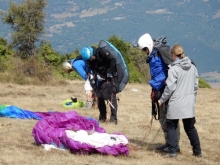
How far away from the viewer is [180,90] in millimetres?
8453

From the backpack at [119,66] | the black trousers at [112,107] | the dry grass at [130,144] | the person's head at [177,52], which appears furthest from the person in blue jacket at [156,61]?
the black trousers at [112,107]

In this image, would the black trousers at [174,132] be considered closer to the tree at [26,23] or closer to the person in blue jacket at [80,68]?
the person in blue jacket at [80,68]

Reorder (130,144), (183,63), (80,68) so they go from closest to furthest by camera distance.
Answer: (183,63)
(130,144)
(80,68)

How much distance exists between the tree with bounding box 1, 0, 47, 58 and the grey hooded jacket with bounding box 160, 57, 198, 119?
1814 inches

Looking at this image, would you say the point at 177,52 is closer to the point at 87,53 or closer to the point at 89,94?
the point at 87,53

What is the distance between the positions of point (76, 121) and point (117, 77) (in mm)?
2539

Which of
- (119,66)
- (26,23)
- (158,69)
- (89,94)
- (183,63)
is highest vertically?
(26,23)

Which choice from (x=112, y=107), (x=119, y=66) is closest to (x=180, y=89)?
(x=119, y=66)

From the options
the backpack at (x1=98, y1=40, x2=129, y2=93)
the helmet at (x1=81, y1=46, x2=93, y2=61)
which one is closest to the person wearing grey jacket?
the backpack at (x1=98, y1=40, x2=129, y2=93)

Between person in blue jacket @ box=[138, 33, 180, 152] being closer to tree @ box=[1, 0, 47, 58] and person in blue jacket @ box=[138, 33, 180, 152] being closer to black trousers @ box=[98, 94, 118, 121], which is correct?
black trousers @ box=[98, 94, 118, 121]

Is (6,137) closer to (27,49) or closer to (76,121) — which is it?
(76,121)

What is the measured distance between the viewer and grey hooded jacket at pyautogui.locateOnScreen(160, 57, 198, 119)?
841 cm

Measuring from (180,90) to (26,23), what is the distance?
47188 mm

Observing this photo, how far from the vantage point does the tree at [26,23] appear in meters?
54.1
